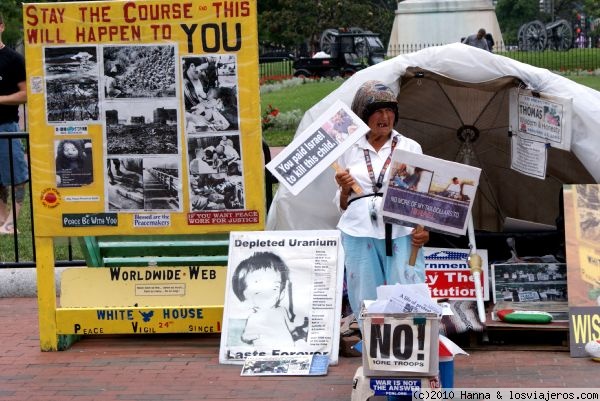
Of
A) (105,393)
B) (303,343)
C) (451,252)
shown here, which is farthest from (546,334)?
(105,393)

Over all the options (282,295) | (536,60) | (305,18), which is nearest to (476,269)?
(282,295)

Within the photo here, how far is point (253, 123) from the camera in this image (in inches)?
282

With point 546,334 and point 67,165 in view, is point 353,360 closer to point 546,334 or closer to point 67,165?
point 546,334

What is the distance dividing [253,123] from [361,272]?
3.82ft

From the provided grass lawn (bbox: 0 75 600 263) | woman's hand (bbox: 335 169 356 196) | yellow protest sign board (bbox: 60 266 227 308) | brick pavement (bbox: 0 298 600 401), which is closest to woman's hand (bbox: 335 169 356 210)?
woman's hand (bbox: 335 169 356 196)

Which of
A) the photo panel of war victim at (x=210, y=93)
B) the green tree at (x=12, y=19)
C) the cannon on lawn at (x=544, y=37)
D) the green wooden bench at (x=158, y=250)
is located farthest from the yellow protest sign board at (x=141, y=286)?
the cannon on lawn at (x=544, y=37)

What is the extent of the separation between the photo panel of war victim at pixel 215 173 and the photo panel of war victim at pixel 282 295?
0.81 feet

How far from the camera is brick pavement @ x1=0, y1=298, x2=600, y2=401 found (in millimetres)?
6488

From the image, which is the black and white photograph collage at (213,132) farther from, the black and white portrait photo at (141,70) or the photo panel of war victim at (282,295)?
the photo panel of war victim at (282,295)

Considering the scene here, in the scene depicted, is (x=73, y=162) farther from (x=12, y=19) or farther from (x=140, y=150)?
(x=12, y=19)

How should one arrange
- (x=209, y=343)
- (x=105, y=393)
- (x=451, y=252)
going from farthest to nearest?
(x=451, y=252)
(x=209, y=343)
(x=105, y=393)

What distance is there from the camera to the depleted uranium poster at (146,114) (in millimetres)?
7109

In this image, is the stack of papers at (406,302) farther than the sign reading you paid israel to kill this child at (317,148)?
A: No

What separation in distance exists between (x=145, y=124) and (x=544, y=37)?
4163 centimetres
